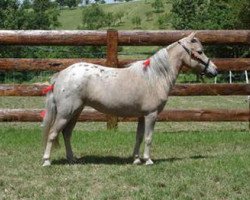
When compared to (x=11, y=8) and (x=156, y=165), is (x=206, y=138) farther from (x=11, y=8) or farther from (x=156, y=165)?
(x=11, y=8)

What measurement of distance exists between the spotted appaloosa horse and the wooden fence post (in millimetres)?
3562

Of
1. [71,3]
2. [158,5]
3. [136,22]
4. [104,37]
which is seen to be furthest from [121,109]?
[71,3]

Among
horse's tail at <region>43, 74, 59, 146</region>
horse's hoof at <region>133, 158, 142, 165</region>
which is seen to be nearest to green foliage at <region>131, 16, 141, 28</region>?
horse's hoof at <region>133, 158, 142, 165</region>

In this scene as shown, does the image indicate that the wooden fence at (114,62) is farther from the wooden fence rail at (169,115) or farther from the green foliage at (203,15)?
the green foliage at (203,15)

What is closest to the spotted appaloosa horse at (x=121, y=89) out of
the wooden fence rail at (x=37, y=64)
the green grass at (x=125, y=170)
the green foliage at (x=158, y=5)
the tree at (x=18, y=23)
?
the green grass at (x=125, y=170)

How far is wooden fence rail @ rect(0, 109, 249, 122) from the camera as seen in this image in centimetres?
1198

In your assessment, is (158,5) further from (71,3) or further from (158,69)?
(158,69)

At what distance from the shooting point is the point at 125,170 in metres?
7.84

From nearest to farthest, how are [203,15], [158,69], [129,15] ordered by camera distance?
[158,69]
[203,15]
[129,15]

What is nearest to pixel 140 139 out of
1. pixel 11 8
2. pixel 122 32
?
pixel 122 32

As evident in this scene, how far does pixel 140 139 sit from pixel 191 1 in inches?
2183

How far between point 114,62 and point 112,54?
0.19 metres

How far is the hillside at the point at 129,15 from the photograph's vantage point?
9450 cm

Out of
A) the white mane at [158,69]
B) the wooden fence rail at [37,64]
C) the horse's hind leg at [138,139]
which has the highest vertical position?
the white mane at [158,69]
